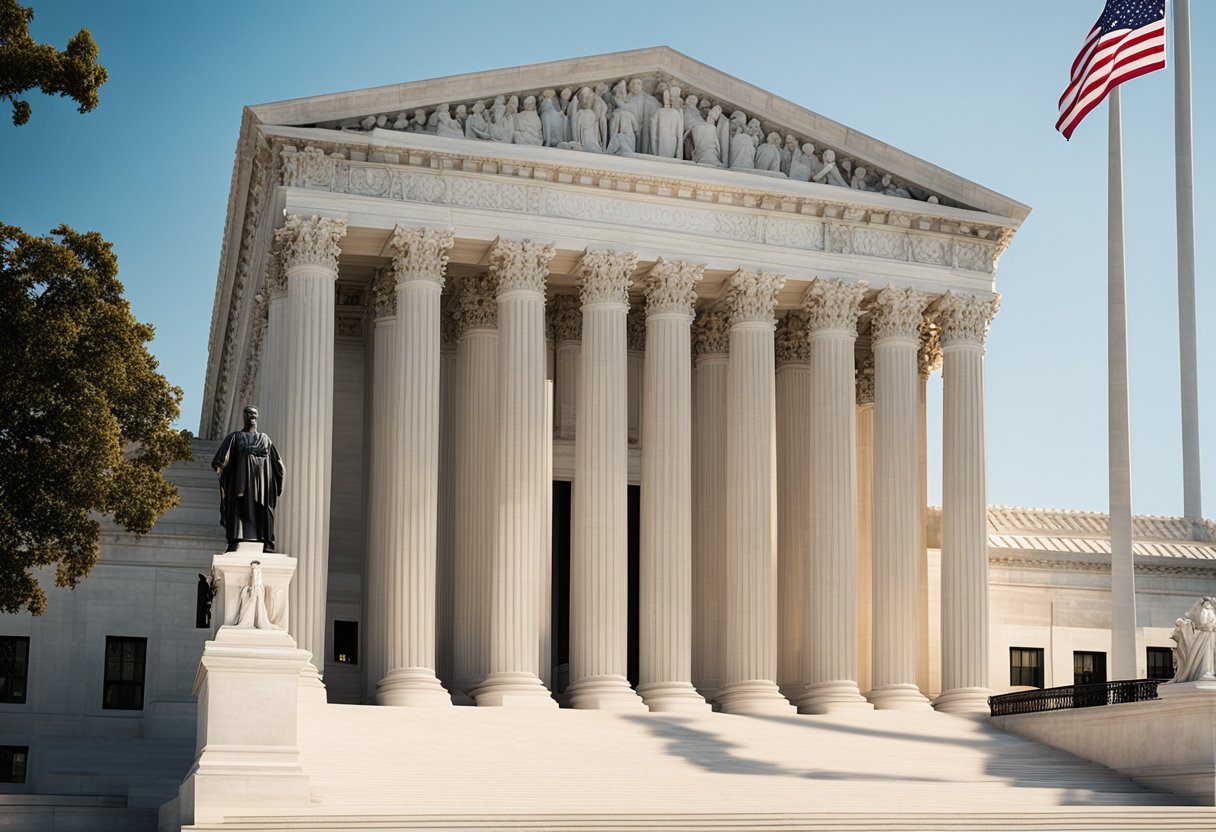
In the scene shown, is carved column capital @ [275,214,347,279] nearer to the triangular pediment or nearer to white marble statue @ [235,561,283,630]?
the triangular pediment

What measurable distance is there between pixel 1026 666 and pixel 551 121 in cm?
2544

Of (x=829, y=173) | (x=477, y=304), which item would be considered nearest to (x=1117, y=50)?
(x=829, y=173)

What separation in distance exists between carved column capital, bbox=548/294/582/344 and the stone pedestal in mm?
21517

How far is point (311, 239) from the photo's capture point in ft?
155

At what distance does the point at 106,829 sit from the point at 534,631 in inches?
519

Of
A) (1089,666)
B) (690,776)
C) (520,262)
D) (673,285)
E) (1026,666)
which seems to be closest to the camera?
(690,776)

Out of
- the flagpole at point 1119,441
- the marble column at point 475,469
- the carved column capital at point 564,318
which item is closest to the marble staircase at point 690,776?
the marble column at point 475,469

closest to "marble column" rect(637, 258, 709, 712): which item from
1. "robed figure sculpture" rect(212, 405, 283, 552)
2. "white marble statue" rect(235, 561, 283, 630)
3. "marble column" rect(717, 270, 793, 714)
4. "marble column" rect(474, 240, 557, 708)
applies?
"marble column" rect(717, 270, 793, 714)

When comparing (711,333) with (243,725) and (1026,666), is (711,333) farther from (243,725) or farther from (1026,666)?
(243,725)

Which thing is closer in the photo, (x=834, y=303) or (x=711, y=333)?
(x=834, y=303)

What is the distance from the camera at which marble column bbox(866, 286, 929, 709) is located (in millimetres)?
50875

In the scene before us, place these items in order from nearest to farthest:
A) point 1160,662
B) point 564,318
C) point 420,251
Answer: point 420,251, point 564,318, point 1160,662

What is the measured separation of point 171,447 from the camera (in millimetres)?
44875

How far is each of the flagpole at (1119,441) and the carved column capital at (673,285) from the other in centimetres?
1165
